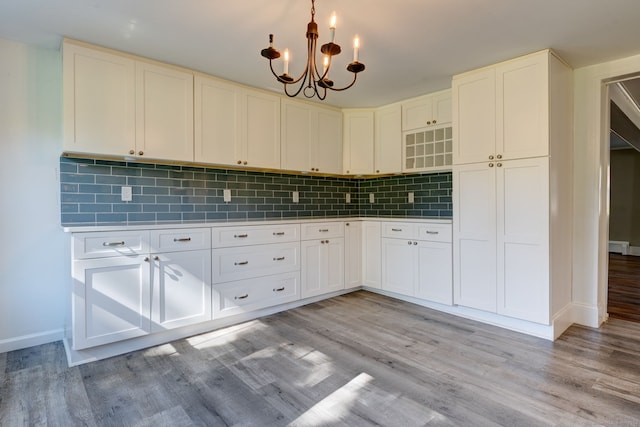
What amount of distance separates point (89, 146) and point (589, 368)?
376cm

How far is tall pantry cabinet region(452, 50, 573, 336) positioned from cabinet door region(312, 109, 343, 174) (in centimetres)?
138

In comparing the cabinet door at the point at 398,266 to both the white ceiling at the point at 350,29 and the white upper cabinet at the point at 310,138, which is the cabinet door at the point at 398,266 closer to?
the white upper cabinet at the point at 310,138

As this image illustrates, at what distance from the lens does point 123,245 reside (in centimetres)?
239

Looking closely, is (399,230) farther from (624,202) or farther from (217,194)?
(624,202)

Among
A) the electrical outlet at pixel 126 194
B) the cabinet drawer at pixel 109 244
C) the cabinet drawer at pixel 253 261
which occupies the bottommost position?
the cabinet drawer at pixel 253 261

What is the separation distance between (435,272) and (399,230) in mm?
589

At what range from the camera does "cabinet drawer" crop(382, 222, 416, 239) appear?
3.56m

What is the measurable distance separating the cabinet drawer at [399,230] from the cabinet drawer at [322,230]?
1.64ft

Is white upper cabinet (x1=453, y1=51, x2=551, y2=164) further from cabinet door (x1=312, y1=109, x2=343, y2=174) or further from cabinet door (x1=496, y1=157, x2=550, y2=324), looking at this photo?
cabinet door (x1=312, y1=109, x2=343, y2=174)

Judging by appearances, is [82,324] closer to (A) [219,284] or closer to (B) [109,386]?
(B) [109,386]

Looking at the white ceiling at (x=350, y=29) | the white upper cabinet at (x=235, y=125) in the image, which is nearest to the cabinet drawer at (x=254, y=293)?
the white upper cabinet at (x=235, y=125)

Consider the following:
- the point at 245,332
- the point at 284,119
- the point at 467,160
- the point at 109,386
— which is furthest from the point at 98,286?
the point at 467,160

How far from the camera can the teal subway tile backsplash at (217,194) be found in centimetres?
266

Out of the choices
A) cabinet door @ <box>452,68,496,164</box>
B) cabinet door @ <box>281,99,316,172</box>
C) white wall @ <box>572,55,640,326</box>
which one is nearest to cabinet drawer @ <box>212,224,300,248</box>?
cabinet door @ <box>281,99,316,172</box>
